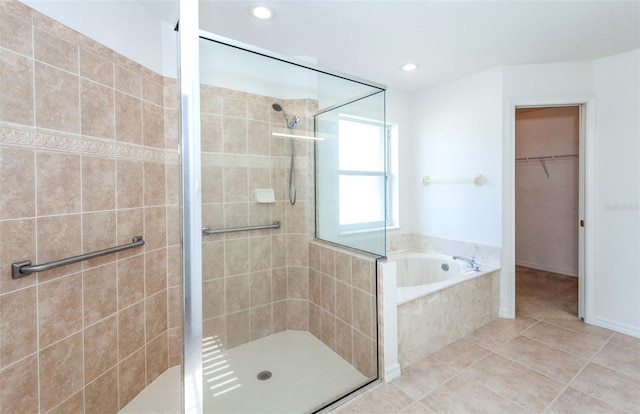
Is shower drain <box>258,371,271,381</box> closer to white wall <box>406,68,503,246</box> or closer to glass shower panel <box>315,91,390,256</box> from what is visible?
glass shower panel <box>315,91,390,256</box>

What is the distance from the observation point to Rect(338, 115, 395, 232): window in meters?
2.22

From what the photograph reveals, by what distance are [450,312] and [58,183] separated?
2.64 m

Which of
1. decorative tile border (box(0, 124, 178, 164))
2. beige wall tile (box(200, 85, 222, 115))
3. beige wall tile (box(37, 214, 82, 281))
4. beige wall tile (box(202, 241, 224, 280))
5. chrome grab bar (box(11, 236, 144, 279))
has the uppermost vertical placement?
beige wall tile (box(200, 85, 222, 115))

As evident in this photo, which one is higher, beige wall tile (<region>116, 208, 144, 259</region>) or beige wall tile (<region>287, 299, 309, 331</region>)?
beige wall tile (<region>116, 208, 144, 259</region>)

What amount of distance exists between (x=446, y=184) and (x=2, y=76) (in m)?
3.31

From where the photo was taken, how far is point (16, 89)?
118cm

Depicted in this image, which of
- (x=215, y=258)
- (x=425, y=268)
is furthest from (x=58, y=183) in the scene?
(x=425, y=268)

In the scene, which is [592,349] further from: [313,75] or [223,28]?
[223,28]

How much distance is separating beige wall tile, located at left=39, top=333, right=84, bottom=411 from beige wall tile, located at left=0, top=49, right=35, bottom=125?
103cm

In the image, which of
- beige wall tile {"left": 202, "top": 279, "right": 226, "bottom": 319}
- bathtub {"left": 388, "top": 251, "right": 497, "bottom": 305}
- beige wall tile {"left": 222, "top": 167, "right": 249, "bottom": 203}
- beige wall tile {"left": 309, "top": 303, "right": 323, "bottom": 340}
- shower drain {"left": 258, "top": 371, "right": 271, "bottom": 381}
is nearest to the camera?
beige wall tile {"left": 202, "top": 279, "right": 226, "bottom": 319}

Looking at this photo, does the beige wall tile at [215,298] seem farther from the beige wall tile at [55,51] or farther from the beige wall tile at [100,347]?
the beige wall tile at [55,51]

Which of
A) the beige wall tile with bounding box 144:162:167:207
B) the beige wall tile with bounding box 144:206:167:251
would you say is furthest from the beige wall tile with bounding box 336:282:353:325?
the beige wall tile with bounding box 144:162:167:207

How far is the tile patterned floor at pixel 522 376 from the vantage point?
1.59 meters

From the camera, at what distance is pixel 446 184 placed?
3.07 m
